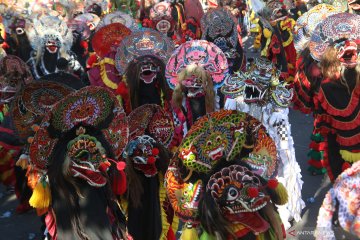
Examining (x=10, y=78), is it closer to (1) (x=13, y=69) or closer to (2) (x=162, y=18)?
(1) (x=13, y=69)

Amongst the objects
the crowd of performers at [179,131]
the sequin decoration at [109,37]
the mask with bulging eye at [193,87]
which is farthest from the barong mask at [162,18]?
the mask with bulging eye at [193,87]

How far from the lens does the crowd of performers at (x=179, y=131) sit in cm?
395

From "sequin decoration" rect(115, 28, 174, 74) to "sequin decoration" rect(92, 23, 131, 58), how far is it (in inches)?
44.5

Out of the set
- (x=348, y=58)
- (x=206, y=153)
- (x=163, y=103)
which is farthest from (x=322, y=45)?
(x=206, y=153)

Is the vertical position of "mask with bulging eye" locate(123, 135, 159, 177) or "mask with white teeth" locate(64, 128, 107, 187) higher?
"mask with white teeth" locate(64, 128, 107, 187)

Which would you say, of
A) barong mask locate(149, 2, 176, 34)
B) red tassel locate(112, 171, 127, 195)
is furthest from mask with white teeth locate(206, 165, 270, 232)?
barong mask locate(149, 2, 176, 34)

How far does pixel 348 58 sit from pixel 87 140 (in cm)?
337

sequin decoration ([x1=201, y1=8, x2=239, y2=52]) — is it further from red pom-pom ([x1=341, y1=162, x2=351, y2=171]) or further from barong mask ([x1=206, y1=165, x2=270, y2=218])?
barong mask ([x1=206, y1=165, x2=270, y2=218])

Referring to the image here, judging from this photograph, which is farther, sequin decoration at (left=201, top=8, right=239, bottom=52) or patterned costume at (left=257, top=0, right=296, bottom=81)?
patterned costume at (left=257, top=0, right=296, bottom=81)

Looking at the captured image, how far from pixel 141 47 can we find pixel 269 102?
8.08 ft

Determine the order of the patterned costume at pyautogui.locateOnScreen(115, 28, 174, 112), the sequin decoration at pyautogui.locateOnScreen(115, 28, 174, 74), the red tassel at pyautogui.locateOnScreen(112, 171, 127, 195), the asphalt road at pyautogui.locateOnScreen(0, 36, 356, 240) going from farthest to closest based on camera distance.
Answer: the sequin decoration at pyautogui.locateOnScreen(115, 28, 174, 74)
the patterned costume at pyautogui.locateOnScreen(115, 28, 174, 112)
the asphalt road at pyautogui.locateOnScreen(0, 36, 356, 240)
the red tassel at pyautogui.locateOnScreen(112, 171, 127, 195)

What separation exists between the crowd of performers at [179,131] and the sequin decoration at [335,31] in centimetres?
2

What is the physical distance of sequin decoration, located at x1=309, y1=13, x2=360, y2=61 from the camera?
7.04 m

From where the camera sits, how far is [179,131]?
654cm
